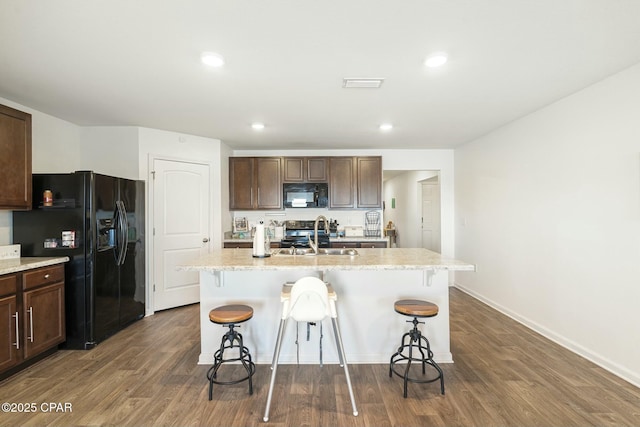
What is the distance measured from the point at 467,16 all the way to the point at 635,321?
263 centimetres

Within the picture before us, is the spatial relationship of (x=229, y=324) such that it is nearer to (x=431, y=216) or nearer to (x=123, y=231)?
(x=123, y=231)

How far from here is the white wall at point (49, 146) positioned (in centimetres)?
301

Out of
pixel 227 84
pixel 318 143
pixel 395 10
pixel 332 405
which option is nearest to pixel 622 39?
pixel 395 10

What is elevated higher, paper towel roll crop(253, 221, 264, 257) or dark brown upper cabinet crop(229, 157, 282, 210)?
dark brown upper cabinet crop(229, 157, 282, 210)

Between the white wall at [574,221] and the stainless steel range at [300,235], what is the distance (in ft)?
7.93

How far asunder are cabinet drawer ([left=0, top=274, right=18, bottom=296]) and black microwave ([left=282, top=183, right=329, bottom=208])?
3.28 metres

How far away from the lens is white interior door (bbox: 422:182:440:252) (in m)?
5.72

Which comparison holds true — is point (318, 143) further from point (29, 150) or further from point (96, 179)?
point (29, 150)

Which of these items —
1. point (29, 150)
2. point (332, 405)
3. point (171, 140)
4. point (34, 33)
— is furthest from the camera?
point (171, 140)

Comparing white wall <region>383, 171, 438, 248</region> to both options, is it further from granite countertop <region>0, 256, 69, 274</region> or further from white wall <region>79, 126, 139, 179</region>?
granite countertop <region>0, 256, 69, 274</region>

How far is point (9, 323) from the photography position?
2.40m

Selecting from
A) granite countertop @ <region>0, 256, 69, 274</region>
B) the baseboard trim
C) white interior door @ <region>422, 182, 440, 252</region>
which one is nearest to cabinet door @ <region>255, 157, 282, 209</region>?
granite countertop @ <region>0, 256, 69, 274</region>

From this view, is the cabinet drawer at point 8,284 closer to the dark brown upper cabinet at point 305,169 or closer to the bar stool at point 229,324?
the bar stool at point 229,324

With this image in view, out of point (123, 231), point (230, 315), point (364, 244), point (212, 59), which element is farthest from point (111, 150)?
point (364, 244)
